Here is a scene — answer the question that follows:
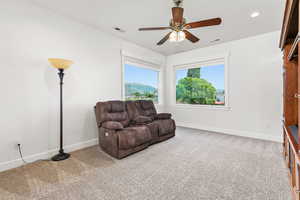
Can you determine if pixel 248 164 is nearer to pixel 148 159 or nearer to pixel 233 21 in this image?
pixel 148 159

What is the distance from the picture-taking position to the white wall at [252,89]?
3.33 m

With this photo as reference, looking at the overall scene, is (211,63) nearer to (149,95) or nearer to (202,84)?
(202,84)

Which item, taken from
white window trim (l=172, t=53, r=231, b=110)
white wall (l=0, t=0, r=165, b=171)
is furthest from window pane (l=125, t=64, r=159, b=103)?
white wall (l=0, t=0, r=165, b=171)

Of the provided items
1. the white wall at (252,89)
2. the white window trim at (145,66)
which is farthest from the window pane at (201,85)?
the white window trim at (145,66)

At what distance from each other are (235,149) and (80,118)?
10.9 feet

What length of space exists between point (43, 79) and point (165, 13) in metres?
2.55

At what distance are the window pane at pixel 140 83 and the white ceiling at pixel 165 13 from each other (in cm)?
117

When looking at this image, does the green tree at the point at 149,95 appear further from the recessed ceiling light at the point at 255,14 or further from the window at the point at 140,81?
the recessed ceiling light at the point at 255,14

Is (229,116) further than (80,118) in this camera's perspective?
Yes

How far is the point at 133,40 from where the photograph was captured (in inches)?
153

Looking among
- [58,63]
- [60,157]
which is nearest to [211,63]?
[58,63]

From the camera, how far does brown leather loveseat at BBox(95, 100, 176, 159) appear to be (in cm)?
245

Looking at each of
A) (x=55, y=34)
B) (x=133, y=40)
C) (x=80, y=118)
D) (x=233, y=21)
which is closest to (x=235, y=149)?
(x=233, y=21)

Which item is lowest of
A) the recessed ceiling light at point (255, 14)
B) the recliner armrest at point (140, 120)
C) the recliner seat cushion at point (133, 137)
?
the recliner seat cushion at point (133, 137)
